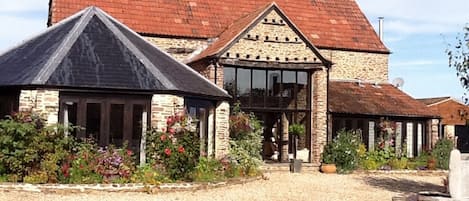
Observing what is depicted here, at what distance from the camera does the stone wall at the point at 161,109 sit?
2019 centimetres

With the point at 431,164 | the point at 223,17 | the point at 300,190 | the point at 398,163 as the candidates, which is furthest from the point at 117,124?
the point at 431,164

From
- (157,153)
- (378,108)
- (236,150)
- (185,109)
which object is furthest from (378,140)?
(157,153)

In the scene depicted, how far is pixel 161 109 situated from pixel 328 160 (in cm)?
928

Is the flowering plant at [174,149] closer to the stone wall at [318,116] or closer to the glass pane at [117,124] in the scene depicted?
the glass pane at [117,124]

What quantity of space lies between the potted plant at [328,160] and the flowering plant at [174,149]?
8.25 m

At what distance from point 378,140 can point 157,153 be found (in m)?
13.5

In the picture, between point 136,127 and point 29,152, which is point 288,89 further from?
point 29,152

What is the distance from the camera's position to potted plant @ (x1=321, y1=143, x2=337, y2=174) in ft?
85.0

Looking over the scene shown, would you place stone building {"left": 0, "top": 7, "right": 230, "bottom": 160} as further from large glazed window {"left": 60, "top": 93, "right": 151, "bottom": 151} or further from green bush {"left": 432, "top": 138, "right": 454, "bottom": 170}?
green bush {"left": 432, "top": 138, "right": 454, "bottom": 170}

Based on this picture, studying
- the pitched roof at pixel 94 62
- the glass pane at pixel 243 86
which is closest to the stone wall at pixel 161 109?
the pitched roof at pixel 94 62

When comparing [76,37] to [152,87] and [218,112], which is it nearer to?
[152,87]

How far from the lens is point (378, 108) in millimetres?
29656

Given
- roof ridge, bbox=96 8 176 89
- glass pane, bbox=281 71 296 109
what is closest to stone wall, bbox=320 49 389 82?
glass pane, bbox=281 71 296 109

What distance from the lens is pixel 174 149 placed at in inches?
730
